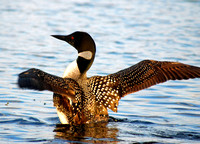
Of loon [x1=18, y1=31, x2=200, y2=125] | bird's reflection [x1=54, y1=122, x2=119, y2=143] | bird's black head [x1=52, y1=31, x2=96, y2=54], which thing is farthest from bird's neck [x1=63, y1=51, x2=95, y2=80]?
bird's reflection [x1=54, y1=122, x2=119, y2=143]

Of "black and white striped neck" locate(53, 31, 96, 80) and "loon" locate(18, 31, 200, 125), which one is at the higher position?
"black and white striped neck" locate(53, 31, 96, 80)

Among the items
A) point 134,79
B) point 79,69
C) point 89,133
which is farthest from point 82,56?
point 89,133

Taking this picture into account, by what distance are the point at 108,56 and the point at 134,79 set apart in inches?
171

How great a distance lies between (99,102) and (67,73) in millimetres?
592

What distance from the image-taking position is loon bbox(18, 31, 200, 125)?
548 centimetres

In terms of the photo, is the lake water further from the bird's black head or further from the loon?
the bird's black head

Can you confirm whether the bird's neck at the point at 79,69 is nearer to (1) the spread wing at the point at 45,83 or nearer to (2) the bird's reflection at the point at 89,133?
(1) the spread wing at the point at 45,83

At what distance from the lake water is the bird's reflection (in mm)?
12

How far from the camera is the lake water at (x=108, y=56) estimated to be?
539cm

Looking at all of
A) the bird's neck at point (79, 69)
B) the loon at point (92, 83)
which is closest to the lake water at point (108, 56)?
the loon at point (92, 83)

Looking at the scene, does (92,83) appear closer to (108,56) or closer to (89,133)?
(89,133)

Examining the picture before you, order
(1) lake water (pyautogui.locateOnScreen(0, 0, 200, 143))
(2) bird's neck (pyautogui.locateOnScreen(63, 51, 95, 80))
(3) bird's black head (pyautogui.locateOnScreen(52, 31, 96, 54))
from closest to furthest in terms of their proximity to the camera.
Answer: (1) lake water (pyautogui.locateOnScreen(0, 0, 200, 143)), (2) bird's neck (pyautogui.locateOnScreen(63, 51, 95, 80)), (3) bird's black head (pyautogui.locateOnScreen(52, 31, 96, 54))

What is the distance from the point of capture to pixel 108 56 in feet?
33.4

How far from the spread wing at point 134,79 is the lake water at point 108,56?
1.29ft
